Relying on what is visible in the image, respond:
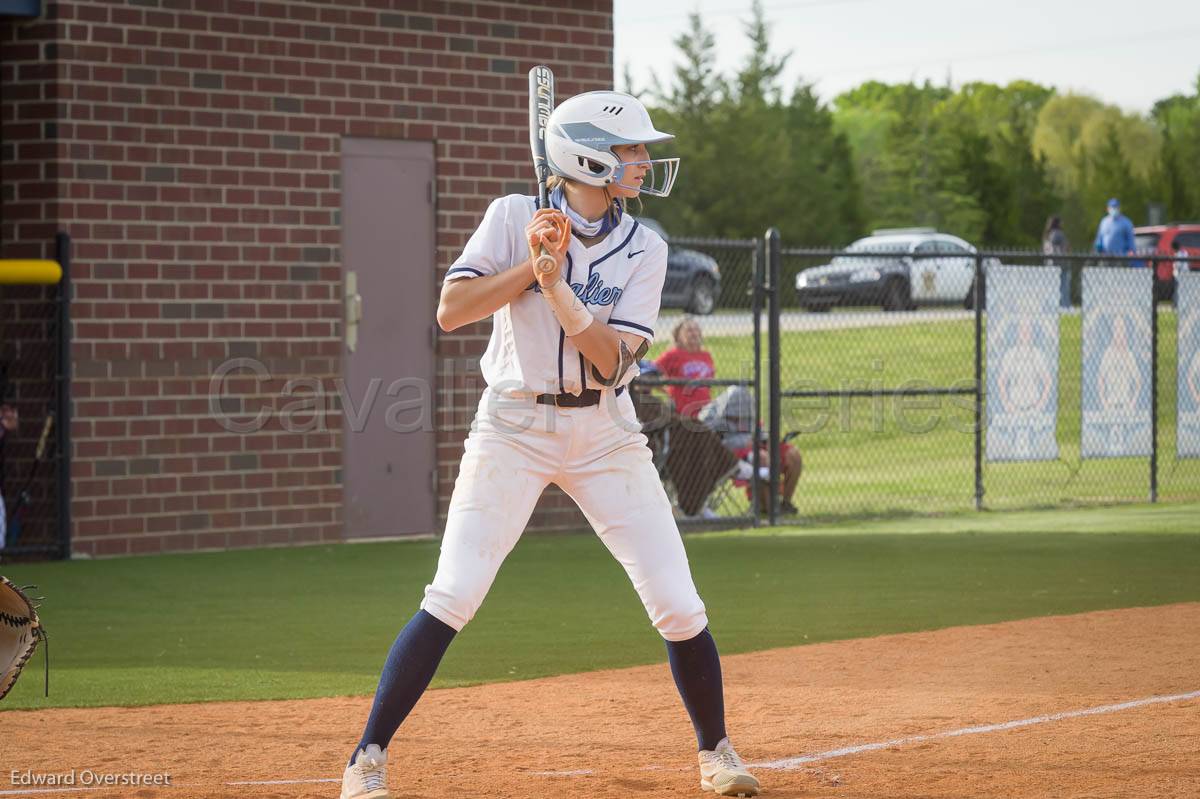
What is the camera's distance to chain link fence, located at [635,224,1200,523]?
14.5 m

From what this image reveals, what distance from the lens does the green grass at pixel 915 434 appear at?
17919 mm

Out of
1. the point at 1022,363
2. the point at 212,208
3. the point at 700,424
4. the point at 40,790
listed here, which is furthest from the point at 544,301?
the point at 1022,363

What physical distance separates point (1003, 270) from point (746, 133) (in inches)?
1537

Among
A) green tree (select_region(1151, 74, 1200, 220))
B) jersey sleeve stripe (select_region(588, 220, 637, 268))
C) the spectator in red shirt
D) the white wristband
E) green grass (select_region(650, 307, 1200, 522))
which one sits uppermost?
green tree (select_region(1151, 74, 1200, 220))

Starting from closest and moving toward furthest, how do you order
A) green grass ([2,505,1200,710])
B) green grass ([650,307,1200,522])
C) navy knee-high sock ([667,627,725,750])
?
navy knee-high sock ([667,627,725,750])
green grass ([2,505,1200,710])
green grass ([650,307,1200,522])

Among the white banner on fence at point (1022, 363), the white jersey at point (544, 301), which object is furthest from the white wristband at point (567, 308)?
the white banner on fence at point (1022, 363)

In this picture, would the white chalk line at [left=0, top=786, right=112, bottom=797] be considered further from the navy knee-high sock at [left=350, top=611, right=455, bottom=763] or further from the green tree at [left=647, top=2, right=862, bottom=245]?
the green tree at [left=647, top=2, right=862, bottom=245]

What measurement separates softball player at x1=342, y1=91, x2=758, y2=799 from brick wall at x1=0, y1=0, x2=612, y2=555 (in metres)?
7.72

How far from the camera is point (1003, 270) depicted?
1503 cm

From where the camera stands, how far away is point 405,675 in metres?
5.01

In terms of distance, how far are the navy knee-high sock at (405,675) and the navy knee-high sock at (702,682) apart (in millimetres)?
832

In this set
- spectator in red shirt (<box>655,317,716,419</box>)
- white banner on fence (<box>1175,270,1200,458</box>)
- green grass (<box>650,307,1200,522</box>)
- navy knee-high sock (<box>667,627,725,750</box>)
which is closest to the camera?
navy knee-high sock (<box>667,627,725,750</box>)

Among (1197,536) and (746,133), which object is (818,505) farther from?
(746,133)

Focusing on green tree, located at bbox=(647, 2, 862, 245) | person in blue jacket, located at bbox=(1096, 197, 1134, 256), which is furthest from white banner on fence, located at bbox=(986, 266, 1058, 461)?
green tree, located at bbox=(647, 2, 862, 245)
